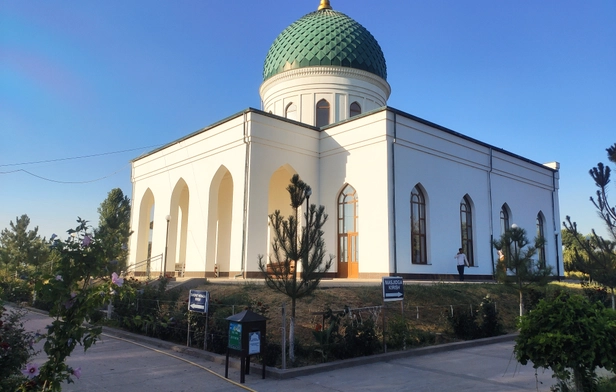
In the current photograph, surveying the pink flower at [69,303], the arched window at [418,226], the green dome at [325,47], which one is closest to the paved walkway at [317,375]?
the pink flower at [69,303]

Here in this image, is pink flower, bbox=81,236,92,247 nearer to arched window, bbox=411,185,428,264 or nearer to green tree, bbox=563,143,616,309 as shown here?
green tree, bbox=563,143,616,309

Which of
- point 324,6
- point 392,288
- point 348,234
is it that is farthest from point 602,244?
point 324,6

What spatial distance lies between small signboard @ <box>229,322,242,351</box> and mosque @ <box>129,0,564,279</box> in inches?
423

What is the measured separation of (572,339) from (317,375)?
164 inches

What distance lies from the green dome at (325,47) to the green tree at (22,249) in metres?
15.8

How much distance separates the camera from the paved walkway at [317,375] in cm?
722

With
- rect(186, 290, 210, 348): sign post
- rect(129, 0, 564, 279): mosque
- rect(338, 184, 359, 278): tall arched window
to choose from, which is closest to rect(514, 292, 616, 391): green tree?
rect(186, 290, 210, 348): sign post

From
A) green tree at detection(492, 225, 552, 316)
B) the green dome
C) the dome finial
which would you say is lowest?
→ green tree at detection(492, 225, 552, 316)

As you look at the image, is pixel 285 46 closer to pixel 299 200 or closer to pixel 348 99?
pixel 348 99

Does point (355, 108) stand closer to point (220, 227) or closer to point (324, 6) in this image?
point (324, 6)

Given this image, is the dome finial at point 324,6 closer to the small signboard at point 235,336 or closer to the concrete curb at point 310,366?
the concrete curb at point 310,366

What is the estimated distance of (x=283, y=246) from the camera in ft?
29.8

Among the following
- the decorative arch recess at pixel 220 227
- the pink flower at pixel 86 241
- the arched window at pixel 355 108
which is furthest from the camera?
the arched window at pixel 355 108

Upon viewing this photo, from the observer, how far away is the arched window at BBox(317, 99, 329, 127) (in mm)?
24641
